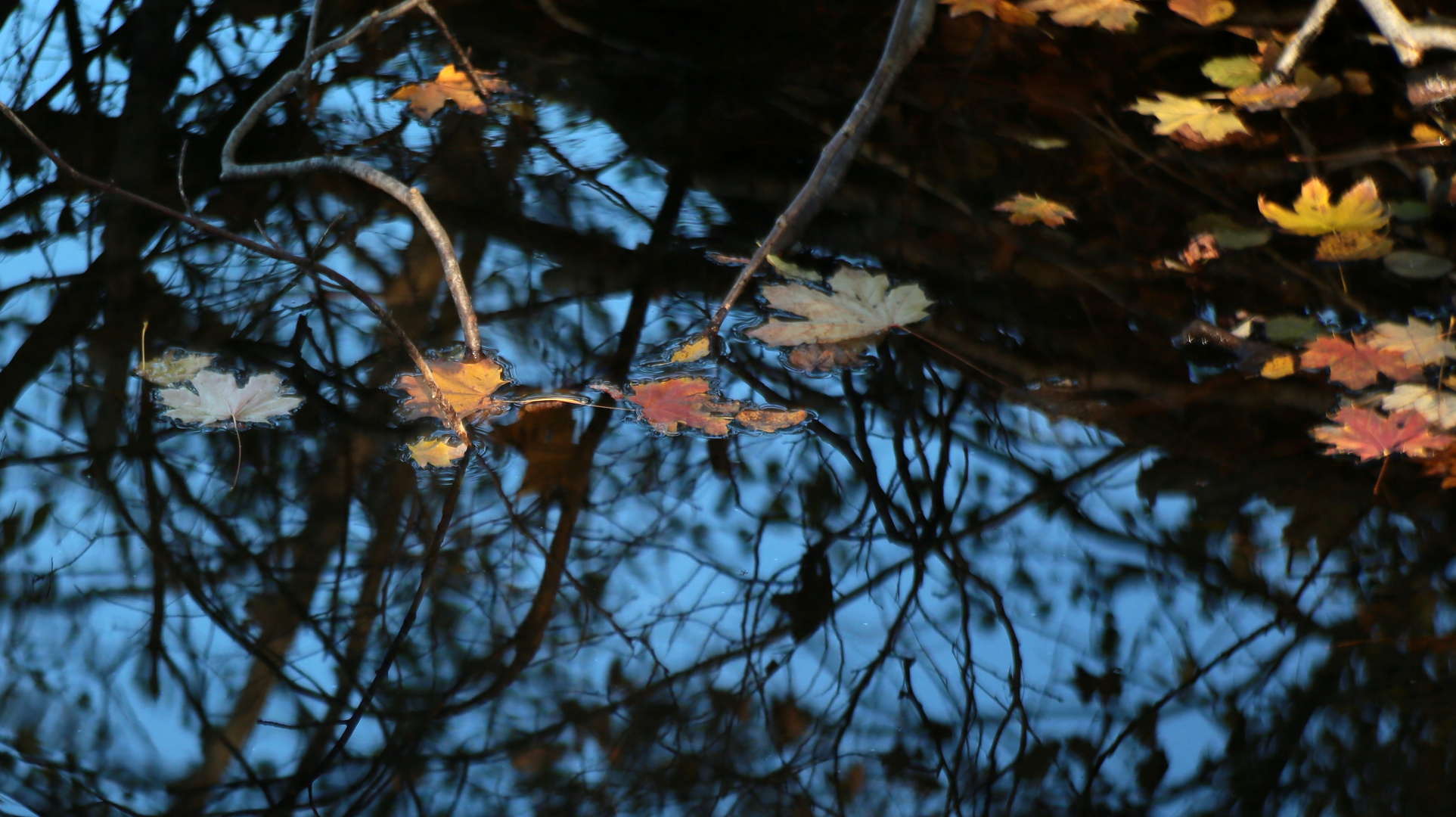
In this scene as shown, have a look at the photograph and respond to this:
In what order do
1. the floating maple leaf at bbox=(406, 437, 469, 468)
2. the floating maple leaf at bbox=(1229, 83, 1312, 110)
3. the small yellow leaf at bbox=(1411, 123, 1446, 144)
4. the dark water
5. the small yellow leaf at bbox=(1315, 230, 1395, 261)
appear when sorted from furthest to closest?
the floating maple leaf at bbox=(1229, 83, 1312, 110)
the small yellow leaf at bbox=(1411, 123, 1446, 144)
the small yellow leaf at bbox=(1315, 230, 1395, 261)
the floating maple leaf at bbox=(406, 437, 469, 468)
the dark water

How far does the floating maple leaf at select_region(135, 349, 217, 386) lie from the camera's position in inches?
43.8

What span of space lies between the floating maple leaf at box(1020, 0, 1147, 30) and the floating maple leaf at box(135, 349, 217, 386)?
1624 millimetres

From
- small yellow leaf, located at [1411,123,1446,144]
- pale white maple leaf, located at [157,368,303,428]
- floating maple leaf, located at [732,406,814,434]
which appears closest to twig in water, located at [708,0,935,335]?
floating maple leaf, located at [732,406,814,434]

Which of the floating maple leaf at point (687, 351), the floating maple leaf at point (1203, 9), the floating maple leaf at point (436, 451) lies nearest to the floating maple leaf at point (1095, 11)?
the floating maple leaf at point (1203, 9)

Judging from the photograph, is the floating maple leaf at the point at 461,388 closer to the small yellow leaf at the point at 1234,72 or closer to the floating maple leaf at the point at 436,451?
the floating maple leaf at the point at 436,451

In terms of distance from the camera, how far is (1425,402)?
1120 mm

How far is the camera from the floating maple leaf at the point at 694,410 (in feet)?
3.59

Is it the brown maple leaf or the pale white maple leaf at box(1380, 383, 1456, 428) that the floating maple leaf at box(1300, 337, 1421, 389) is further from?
the brown maple leaf

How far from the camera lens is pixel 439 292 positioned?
129cm

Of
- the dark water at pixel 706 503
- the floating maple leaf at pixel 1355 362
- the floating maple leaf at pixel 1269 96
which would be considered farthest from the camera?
the floating maple leaf at pixel 1269 96

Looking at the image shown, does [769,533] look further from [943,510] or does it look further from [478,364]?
[478,364]

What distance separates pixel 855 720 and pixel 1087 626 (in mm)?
250

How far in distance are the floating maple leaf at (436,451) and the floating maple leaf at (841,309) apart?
1.30 feet

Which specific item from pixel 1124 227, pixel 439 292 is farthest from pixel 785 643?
pixel 1124 227
